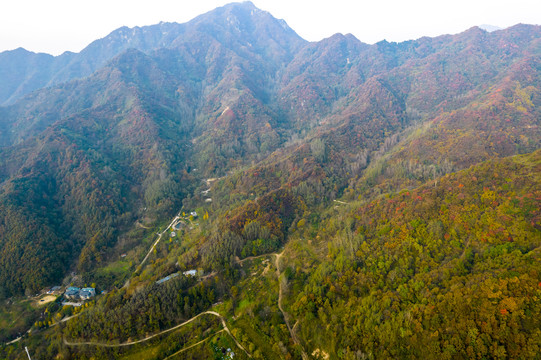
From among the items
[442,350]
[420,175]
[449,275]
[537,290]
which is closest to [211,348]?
[442,350]

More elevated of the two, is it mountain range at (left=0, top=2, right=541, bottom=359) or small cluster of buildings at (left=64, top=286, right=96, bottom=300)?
mountain range at (left=0, top=2, right=541, bottom=359)

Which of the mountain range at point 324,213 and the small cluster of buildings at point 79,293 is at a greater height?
the mountain range at point 324,213

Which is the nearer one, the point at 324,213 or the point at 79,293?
the point at 79,293

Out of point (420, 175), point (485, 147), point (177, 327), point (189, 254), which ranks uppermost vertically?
point (485, 147)

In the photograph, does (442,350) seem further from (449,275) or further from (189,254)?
(189,254)

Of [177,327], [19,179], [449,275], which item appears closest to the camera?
[449,275]

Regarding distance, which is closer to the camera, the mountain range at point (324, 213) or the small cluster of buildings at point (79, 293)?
the mountain range at point (324, 213)

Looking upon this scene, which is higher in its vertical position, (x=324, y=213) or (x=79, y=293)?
(x=324, y=213)

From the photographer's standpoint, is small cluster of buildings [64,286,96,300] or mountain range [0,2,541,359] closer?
mountain range [0,2,541,359]
